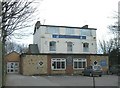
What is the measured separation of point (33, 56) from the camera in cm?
5284

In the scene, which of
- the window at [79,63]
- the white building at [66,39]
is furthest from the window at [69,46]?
the window at [79,63]

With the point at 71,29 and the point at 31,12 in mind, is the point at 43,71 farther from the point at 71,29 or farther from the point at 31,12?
the point at 31,12

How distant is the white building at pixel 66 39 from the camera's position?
5775cm

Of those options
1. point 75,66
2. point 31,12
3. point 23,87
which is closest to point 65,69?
point 75,66

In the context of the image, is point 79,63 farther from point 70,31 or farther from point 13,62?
point 13,62

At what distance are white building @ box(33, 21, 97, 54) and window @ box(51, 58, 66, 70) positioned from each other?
3.85 meters

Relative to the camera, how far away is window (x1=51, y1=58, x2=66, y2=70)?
2120 inches

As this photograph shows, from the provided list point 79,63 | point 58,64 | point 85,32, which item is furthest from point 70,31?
point 58,64

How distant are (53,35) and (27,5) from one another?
43588 millimetres

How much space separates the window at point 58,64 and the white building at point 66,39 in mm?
3854

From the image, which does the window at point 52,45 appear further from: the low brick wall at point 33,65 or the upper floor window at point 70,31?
the low brick wall at point 33,65

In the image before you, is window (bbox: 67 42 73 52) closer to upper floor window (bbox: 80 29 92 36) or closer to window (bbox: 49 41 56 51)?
window (bbox: 49 41 56 51)

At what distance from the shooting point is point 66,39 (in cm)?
5953

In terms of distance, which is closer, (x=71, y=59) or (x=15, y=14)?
(x=15, y=14)
